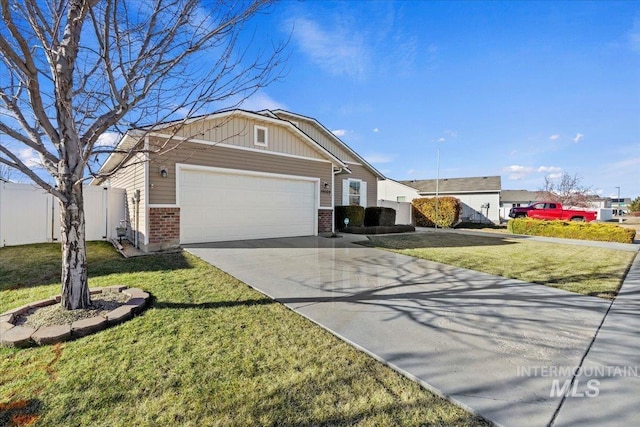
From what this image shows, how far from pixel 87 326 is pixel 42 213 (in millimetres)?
7986

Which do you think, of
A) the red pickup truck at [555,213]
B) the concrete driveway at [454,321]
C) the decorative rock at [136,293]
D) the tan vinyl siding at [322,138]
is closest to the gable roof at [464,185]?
the red pickup truck at [555,213]

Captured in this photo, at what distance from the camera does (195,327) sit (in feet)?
10.6

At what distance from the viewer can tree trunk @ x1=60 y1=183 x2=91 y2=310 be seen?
3.45 m

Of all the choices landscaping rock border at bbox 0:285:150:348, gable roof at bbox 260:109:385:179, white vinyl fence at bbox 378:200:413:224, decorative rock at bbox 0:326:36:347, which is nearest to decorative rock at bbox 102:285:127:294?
landscaping rock border at bbox 0:285:150:348

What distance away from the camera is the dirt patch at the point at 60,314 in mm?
3232

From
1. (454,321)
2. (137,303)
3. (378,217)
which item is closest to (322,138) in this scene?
(378,217)

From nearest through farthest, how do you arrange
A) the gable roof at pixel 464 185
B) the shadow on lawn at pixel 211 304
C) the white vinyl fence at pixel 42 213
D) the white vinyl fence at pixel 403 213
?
the shadow on lawn at pixel 211 304 < the white vinyl fence at pixel 42 213 < the white vinyl fence at pixel 403 213 < the gable roof at pixel 464 185

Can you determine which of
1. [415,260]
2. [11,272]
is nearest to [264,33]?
[415,260]

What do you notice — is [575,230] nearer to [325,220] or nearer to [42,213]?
[325,220]

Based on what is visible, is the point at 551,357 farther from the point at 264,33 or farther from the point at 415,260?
the point at 264,33

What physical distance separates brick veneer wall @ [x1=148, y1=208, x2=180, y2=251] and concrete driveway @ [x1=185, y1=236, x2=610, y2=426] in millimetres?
1835

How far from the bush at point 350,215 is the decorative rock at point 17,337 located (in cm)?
1126

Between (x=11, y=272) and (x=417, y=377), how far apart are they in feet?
23.9

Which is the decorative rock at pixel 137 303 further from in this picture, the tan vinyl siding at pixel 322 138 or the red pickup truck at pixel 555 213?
the red pickup truck at pixel 555 213
